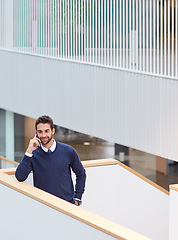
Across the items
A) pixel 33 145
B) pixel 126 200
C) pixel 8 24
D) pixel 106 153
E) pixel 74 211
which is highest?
pixel 8 24

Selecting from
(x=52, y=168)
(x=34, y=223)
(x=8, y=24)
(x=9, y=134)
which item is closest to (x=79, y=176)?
(x=52, y=168)

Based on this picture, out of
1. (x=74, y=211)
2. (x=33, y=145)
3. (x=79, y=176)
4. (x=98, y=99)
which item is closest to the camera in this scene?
(x=74, y=211)

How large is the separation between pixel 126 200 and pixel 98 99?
11.7 feet

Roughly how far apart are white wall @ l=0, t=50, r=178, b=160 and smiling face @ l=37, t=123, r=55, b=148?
3.91 metres

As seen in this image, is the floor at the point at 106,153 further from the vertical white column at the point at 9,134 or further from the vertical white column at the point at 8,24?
the vertical white column at the point at 8,24

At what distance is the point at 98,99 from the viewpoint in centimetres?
1021

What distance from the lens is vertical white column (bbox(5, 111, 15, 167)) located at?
14.4 meters

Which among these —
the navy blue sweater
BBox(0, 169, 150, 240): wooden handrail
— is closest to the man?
the navy blue sweater

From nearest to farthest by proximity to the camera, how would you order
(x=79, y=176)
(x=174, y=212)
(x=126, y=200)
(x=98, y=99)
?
(x=79, y=176) → (x=174, y=212) → (x=126, y=200) → (x=98, y=99)

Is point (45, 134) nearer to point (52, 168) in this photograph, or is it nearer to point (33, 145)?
point (33, 145)

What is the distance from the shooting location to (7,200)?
5.25 metres

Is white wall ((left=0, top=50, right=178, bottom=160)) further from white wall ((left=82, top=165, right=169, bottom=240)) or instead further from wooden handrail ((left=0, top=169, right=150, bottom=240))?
wooden handrail ((left=0, top=169, right=150, bottom=240))

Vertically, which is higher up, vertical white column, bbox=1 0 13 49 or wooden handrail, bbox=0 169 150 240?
vertical white column, bbox=1 0 13 49

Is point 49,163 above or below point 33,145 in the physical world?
below
